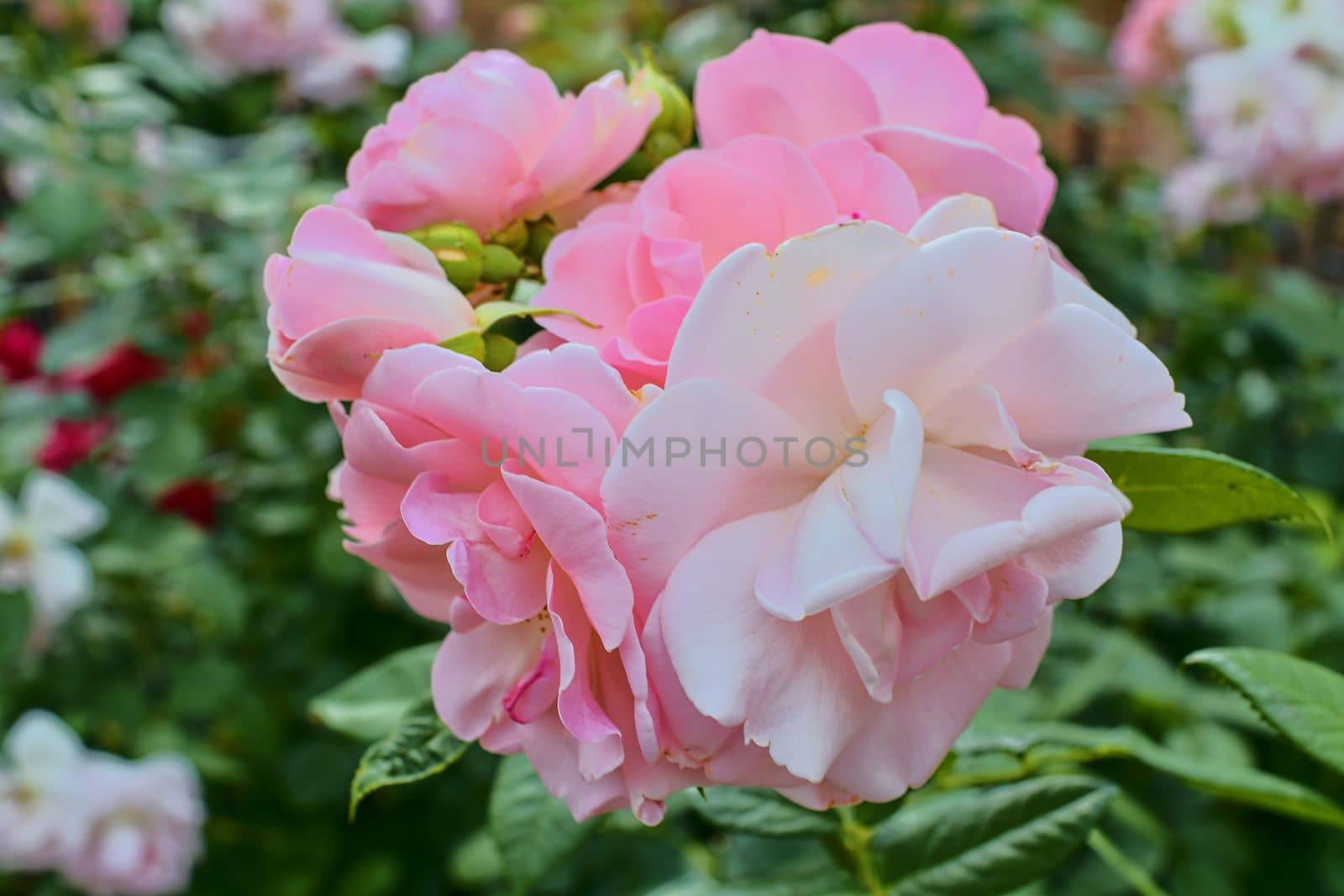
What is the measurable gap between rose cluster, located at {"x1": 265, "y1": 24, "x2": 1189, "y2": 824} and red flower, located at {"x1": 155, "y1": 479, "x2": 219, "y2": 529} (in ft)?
3.43

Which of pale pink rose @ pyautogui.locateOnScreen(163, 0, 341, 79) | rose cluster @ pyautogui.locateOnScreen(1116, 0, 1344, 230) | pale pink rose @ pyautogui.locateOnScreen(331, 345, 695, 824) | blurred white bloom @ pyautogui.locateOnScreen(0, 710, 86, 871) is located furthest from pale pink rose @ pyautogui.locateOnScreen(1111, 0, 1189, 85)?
blurred white bloom @ pyautogui.locateOnScreen(0, 710, 86, 871)

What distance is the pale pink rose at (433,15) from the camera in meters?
1.38

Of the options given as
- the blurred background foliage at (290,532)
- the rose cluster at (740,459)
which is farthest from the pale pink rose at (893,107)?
the blurred background foliage at (290,532)

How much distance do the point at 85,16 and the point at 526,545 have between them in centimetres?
124

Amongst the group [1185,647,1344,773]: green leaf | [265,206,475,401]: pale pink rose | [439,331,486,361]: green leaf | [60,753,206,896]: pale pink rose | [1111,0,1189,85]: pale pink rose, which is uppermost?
[265,206,475,401]: pale pink rose

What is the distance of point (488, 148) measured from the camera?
14.7 inches

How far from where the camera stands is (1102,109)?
1703mm

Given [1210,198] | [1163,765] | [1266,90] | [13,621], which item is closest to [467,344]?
[1163,765]

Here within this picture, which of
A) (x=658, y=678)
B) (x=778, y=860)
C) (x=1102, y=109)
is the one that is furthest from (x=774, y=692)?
(x=1102, y=109)

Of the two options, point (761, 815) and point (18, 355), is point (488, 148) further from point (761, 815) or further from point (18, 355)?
point (18, 355)

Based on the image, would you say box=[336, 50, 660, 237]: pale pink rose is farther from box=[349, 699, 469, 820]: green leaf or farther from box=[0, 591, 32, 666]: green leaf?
box=[0, 591, 32, 666]: green leaf

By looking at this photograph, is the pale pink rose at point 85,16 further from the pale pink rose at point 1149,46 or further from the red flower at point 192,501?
the pale pink rose at point 1149,46

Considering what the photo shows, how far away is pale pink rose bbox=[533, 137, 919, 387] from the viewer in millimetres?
336

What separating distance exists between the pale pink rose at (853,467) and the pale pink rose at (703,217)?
4 centimetres
